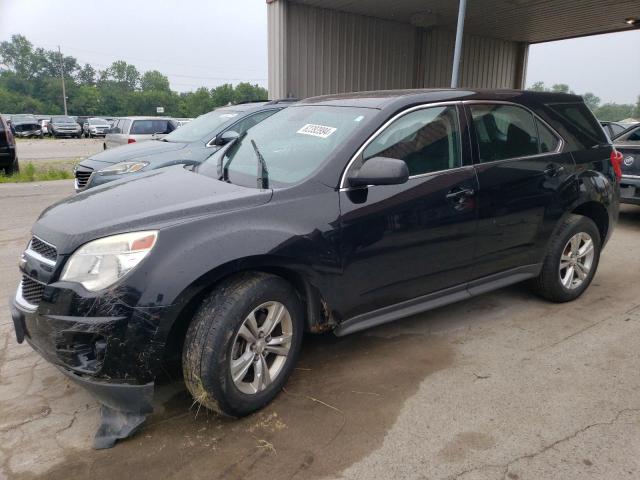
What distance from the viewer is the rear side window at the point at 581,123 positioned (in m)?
4.25

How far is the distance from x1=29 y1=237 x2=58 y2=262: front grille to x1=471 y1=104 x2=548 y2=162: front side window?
110 inches

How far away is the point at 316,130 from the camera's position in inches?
135

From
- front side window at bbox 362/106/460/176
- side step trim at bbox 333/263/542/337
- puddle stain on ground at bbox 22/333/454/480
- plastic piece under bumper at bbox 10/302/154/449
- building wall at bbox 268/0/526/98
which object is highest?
building wall at bbox 268/0/526/98

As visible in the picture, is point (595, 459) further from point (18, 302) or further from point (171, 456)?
point (18, 302)

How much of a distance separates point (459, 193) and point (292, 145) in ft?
3.89

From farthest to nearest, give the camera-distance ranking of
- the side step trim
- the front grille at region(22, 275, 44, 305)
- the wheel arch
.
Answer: the side step trim, the front grille at region(22, 275, 44, 305), the wheel arch

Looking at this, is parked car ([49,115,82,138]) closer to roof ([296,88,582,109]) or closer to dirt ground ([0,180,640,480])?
dirt ground ([0,180,640,480])

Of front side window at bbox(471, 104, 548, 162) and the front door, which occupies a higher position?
front side window at bbox(471, 104, 548, 162)

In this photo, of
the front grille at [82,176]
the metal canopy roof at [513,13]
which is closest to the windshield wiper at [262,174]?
the front grille at [82,176]

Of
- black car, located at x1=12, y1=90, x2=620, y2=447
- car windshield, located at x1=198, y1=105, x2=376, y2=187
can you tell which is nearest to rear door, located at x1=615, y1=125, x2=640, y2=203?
black car, located at x1=12, y1=90, x2=620, y2=447

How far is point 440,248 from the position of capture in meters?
3.43

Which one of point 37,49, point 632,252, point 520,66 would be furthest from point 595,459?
point 37,49

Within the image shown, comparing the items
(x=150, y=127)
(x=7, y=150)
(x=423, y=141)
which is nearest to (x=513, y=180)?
(x=423, y=141)

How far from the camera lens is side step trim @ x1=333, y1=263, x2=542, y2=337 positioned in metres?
3.18
